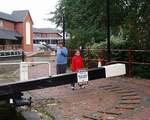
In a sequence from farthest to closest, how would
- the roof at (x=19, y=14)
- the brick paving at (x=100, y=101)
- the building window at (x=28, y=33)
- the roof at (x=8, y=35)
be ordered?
the roof at (x=19, y=14) < the building window at (x=28, y=33) < the roof at (x=8, y=35) < the brick paving at (x=100, y=101)

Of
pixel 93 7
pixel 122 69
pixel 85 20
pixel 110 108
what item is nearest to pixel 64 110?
pixel 110 108

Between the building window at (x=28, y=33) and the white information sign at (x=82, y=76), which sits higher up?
the building window at (x=28, y=33)

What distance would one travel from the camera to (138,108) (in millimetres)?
11586

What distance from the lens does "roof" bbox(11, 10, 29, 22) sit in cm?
10516

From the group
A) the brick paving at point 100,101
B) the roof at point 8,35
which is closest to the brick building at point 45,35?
the roof at point 8,35

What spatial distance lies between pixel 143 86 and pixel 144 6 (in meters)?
5.19

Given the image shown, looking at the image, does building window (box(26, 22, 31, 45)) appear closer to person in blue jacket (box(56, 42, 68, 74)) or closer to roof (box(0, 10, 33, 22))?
roof (box(0, 10, 33, 22))

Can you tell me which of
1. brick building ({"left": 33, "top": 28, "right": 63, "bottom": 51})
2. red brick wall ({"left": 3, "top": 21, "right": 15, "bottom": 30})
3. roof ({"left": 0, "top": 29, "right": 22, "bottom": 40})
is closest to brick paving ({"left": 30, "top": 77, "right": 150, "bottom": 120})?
roof ({"left": 0, "top": 29, "right": 22, "bottom": 40})

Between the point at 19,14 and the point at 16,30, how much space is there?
305 inches

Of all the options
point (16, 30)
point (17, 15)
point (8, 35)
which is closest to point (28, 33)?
point (16, 30)

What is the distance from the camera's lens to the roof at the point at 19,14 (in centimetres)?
10516

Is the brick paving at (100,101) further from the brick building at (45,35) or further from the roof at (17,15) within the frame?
the brick building at (45,35)

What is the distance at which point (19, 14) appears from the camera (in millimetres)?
109375

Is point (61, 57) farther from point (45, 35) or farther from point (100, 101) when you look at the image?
point (45, 35)
